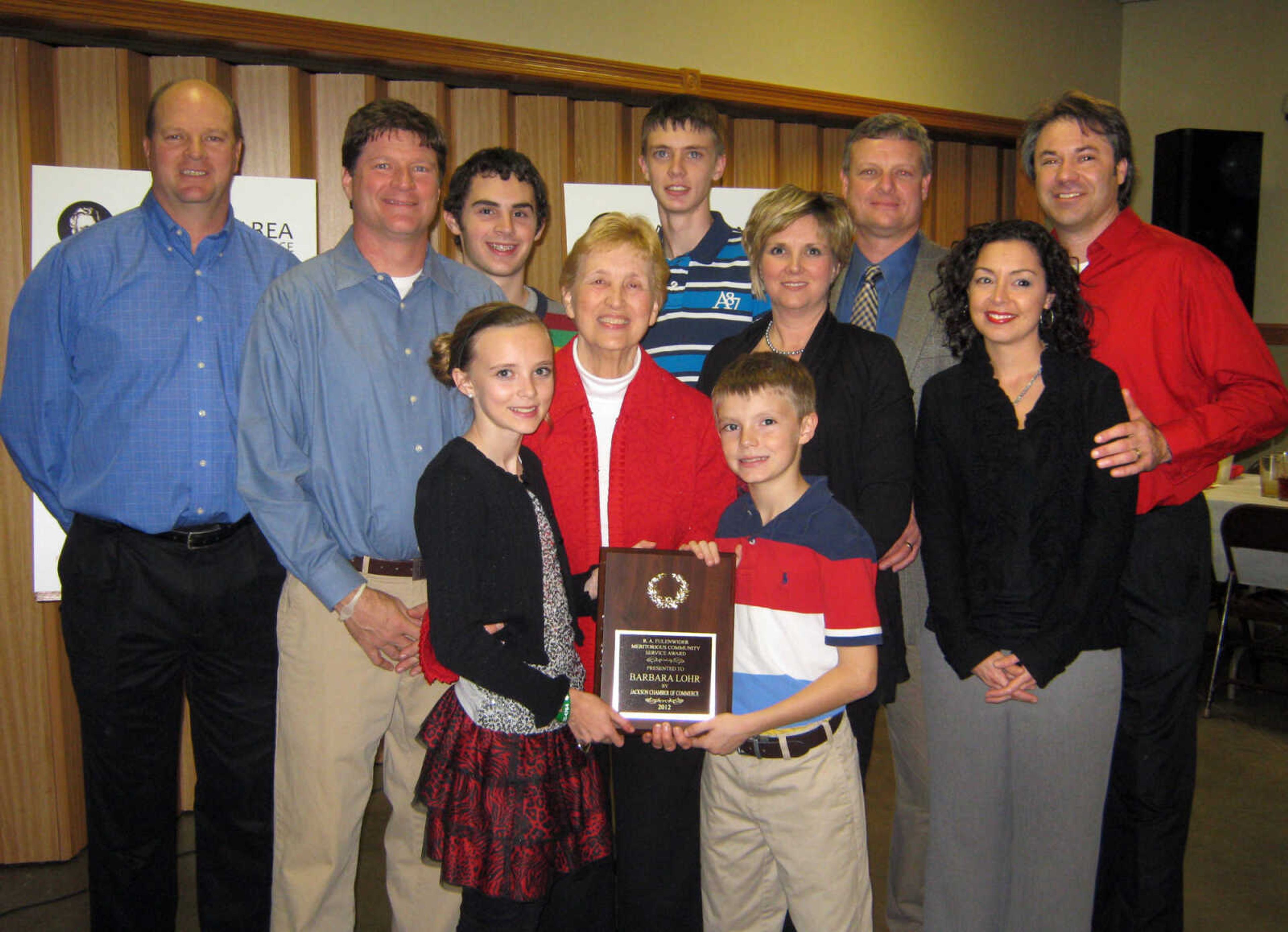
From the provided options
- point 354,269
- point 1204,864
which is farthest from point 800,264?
point 1204,864

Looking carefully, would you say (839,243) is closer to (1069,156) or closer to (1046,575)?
(1069,156)

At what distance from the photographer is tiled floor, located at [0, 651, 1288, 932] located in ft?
10.2

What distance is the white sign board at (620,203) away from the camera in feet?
14.1

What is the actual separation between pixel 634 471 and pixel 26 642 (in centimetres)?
259

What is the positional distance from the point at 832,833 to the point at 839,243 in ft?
4.60

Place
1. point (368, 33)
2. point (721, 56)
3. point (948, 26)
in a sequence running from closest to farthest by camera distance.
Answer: point (368, 33) → point (721, 56) → point (948, 26)

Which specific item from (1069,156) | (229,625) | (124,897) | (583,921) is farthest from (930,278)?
(124,897)

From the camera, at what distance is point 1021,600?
2102 millimetres

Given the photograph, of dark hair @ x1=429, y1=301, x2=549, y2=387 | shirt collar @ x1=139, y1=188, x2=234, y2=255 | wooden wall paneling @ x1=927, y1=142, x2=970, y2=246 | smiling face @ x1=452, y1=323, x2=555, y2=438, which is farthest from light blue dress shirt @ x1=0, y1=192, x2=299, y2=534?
wooden wall paneling @ x1=927, y1=142, x2=970, y2=246

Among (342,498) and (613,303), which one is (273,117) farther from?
(613,303)

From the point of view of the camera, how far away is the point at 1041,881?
2.10 meters

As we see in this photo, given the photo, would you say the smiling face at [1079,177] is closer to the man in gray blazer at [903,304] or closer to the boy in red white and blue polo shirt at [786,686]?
the man in gray blazer at [903,304]

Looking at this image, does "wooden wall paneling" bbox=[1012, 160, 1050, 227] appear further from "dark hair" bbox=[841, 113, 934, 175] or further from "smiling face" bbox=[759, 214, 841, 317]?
"smiling face" bbox=[759, 214, 841, 317]

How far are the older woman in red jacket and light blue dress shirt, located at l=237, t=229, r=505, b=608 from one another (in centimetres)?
36
